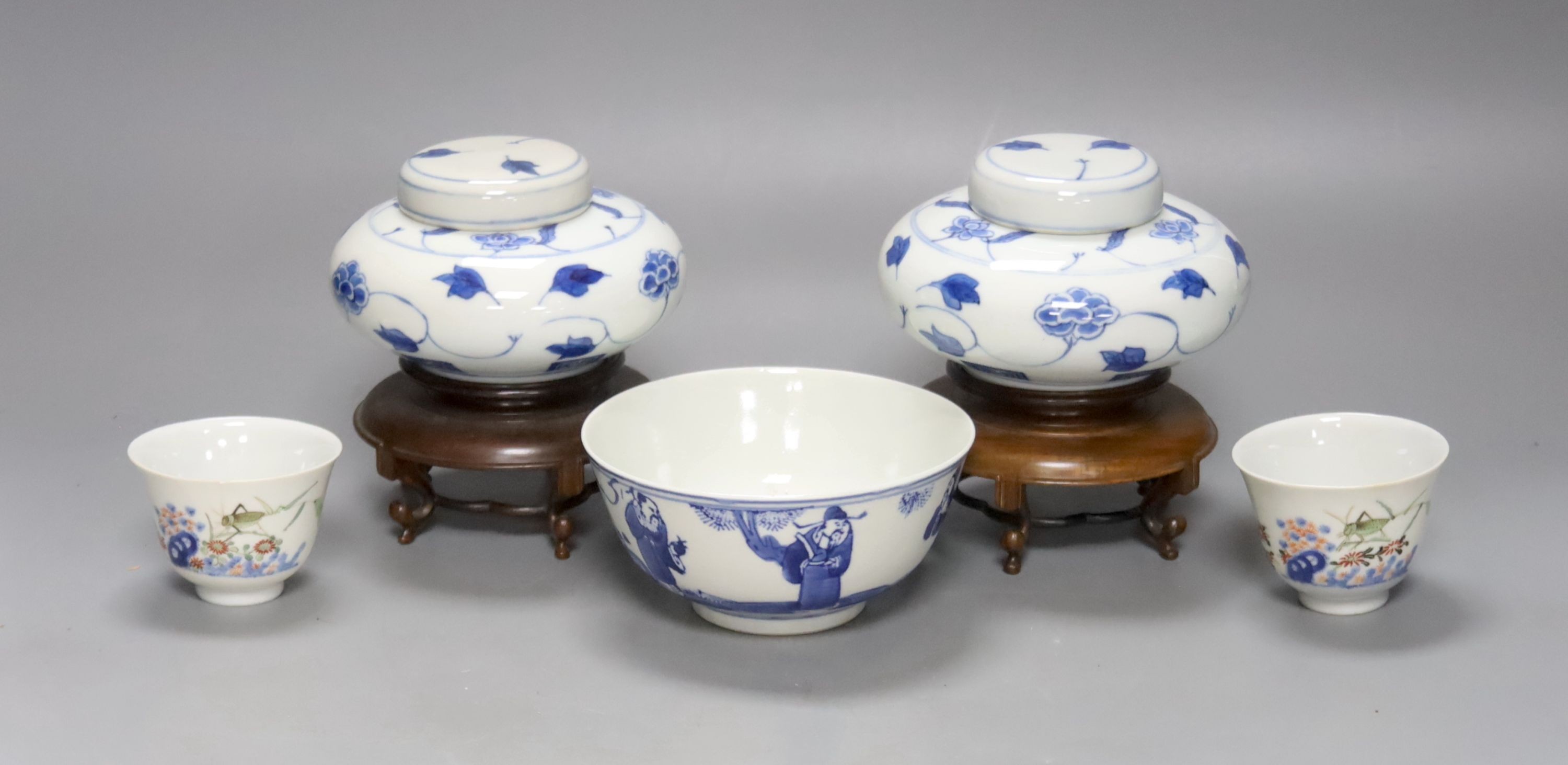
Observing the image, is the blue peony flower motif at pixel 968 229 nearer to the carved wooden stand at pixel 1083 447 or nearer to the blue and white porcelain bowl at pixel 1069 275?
the blue and white porcelain bowl at pixel 1069 275

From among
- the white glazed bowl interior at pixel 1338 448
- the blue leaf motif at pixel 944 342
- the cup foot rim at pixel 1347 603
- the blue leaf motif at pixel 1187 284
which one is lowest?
the cup foot rim at pixel 1347 603

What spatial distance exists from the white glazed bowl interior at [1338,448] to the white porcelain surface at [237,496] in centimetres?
136

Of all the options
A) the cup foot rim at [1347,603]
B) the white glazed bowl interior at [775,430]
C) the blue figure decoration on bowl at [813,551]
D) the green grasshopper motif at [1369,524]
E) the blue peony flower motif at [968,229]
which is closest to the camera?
the blue figure decoration on bowl at [813,551]

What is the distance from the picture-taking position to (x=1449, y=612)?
274 cm

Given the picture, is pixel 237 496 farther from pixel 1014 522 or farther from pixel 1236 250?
pixel 1236 250

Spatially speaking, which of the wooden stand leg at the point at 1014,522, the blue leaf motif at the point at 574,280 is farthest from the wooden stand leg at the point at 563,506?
the wooden stand leg at the point at 1014,522

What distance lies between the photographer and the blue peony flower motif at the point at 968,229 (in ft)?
9.29

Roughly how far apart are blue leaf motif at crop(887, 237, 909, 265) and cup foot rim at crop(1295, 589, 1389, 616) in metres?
0.76

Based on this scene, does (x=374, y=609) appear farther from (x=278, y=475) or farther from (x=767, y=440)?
(x=767, y=440)

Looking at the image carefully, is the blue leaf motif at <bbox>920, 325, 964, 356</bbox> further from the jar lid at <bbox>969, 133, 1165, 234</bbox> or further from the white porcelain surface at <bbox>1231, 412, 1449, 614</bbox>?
the white porcelain surface at <bbox>1231, 412, 1449, 614</bbox>

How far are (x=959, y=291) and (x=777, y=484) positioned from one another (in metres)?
0.44

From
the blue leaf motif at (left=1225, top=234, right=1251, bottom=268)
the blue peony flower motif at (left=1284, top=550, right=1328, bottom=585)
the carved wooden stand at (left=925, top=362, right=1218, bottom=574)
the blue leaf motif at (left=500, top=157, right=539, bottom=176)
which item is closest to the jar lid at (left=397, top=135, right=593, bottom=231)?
the blue leaf motif at (left=500, top=157, right=539, bottom=176)

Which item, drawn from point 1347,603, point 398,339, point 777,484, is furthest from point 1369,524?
point 398,339

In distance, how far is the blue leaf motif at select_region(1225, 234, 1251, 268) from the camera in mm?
2871
